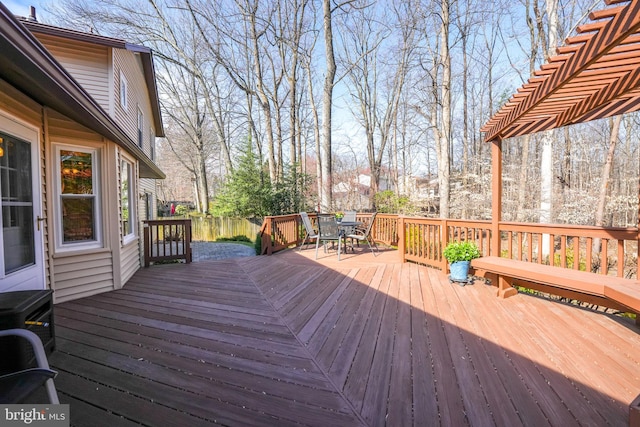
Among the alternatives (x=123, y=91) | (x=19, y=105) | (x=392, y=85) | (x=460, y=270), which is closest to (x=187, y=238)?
(x=123, y=91)

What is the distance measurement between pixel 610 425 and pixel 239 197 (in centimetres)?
1199

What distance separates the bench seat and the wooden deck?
28 centimetres

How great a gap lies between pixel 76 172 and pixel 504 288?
229 inches

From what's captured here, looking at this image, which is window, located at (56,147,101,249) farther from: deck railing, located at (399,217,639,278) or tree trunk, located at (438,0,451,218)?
tree trunk, located at (438,0,451,218)

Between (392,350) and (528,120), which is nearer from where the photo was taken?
(392,350)

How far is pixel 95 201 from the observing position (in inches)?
162

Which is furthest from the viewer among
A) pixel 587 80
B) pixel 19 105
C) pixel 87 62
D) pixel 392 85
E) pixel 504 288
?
pixel 392 85

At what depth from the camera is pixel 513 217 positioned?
1085cm

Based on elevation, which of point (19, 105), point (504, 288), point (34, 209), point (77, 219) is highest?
point (19, 105)

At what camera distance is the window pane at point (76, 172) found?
3.89 m

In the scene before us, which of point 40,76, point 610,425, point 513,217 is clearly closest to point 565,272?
point 610,425

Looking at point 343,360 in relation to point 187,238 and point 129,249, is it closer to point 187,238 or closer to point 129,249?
point 129,249

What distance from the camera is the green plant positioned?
4098mm

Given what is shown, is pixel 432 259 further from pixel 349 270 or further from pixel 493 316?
pixel 493 316
